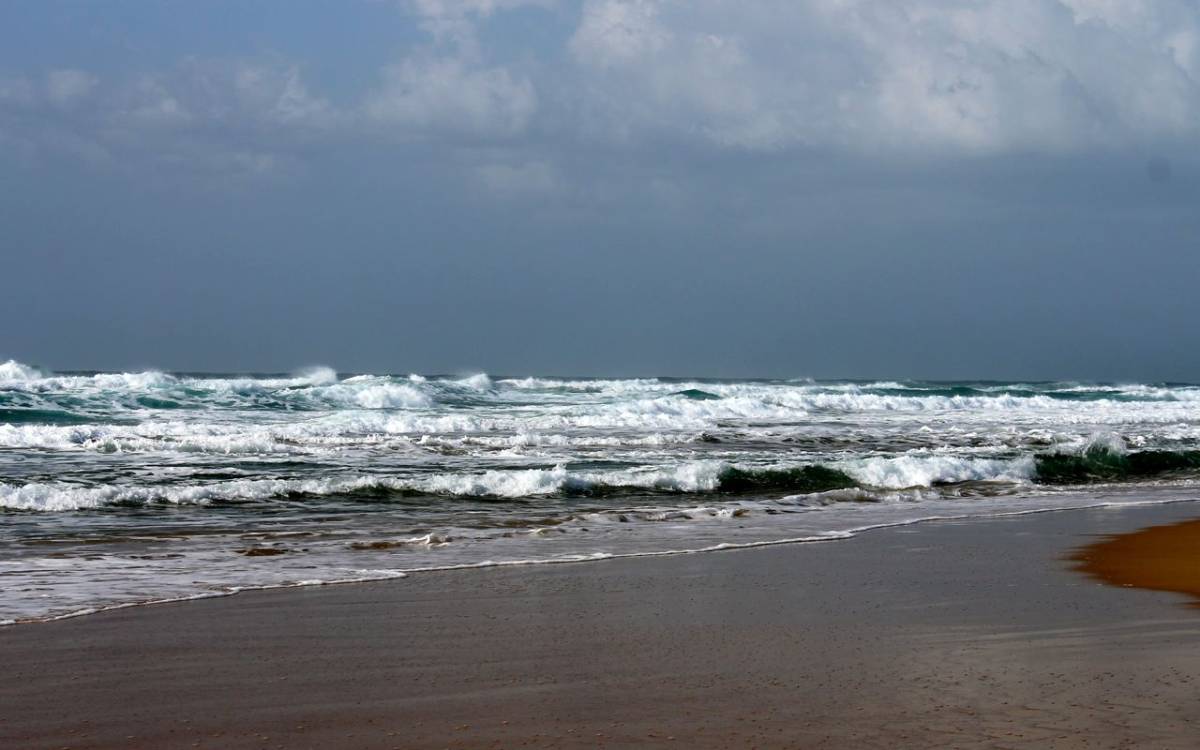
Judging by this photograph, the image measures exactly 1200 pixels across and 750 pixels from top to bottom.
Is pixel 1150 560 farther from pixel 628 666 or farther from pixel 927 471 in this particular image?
pixel 927 471

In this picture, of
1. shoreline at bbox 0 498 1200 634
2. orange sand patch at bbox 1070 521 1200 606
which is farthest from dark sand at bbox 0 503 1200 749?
orange sand patch at bbox 1070 521 1200 606

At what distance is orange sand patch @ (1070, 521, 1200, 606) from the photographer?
7887 millimetres

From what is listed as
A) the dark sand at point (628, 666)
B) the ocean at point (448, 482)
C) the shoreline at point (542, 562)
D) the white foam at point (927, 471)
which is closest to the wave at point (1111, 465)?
the ocean at point (448, 482)

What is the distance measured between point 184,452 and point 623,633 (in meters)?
14.2

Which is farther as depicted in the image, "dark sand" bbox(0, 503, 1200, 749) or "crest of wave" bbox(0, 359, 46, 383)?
"crest of wave" bbox(0, 359, 46, 383)

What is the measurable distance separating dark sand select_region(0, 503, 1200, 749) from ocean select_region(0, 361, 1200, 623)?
1220mm

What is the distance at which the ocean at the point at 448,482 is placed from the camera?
920cm

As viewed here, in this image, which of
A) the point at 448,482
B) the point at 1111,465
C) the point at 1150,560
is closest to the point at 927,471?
the point at 1111,465

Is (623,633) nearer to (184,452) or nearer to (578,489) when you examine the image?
(578,489)

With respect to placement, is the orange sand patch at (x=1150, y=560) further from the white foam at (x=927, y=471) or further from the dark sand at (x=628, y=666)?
the white foam at (x=927, y=471)

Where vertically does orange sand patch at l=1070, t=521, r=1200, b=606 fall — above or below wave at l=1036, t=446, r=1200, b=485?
below

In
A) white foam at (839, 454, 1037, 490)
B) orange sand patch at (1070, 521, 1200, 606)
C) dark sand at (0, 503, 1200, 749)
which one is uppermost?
white foam at (839, 454, 1037, 490)

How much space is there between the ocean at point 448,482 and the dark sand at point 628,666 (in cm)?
122

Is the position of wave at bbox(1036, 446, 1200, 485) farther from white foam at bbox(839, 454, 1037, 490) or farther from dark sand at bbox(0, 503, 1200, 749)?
dark sand at bbox(0, 503, 1200, 749)
